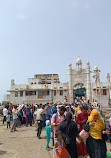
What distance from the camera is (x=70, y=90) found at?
33438 millimetres

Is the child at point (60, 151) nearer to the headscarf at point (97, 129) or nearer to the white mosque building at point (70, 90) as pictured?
the headscarf at point (97, 129)

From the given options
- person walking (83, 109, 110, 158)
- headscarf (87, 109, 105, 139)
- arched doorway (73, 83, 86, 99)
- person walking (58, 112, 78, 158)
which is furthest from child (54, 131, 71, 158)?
arched doorway (73, 83, 86, 99)

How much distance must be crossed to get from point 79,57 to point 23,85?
1521 cm

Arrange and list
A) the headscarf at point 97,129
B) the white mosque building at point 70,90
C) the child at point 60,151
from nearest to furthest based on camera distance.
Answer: the child at point 60,151, the headscarf at point 97,129, the white mosque building at point 70,90

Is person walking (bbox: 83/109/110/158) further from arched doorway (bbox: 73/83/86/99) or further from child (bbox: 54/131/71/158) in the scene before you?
arched doorway (bbox: 73/83/86/99)

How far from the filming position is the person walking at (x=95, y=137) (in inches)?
153

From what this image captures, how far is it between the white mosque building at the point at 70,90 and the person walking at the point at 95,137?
2778 cm

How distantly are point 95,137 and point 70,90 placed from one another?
97.0 feet

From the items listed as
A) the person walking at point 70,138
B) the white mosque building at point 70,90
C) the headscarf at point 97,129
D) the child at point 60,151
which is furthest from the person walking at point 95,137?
the white mosque building at point 70,90

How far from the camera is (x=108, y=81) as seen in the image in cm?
3500

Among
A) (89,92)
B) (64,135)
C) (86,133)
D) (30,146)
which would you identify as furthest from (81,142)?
(89,92)

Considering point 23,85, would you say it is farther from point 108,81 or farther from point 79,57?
point 108,81

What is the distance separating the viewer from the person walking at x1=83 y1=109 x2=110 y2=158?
390cm

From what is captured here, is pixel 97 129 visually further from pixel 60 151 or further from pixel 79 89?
pixel 79 89
